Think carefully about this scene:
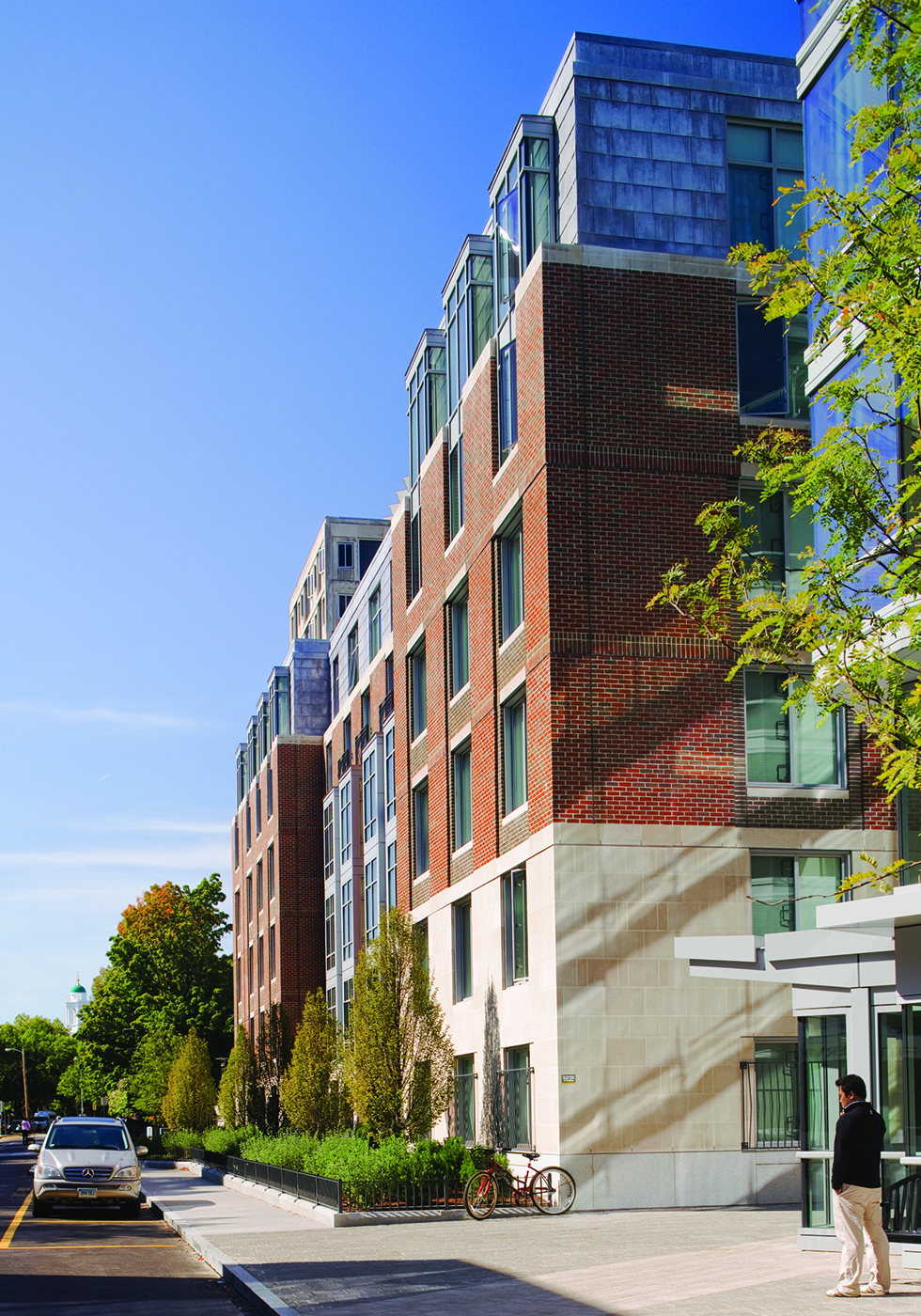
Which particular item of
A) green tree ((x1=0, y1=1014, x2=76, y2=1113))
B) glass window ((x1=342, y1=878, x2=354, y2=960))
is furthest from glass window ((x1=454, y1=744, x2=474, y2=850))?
green tree ((x1=0, y1=1014, x2=76, y2=1113))

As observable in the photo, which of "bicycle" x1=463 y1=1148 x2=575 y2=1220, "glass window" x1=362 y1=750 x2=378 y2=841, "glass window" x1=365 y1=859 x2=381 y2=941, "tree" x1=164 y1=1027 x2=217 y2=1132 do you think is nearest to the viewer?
"bicycle" x1=463 y1=1148 x2=575 y2=1220

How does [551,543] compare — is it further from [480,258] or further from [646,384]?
[480,258]

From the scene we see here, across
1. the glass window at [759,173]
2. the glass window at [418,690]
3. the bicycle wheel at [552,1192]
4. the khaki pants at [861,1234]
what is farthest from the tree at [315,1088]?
the khaki pants at [861,1234]

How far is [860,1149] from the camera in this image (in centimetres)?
1277

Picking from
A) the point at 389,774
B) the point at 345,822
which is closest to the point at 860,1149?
the point at 389,774

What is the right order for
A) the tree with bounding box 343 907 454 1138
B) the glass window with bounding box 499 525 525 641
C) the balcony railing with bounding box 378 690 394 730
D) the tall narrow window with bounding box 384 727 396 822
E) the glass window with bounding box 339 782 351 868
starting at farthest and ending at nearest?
the glass window with bounding box 339 782 351 868
the balcony railing with bounding box 378 690 394 730
the tall narrow window with bounding box 384 727 396 822
the glass window with bounding box 499 525 525 641
the tree with bounding box 343 907 454 1138

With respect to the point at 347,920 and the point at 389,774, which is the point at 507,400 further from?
the point at 347,920

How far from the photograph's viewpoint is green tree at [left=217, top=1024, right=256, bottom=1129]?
1917 inches

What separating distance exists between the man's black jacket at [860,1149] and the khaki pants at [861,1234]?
0.26 ft

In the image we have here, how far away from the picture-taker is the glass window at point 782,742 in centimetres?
2616

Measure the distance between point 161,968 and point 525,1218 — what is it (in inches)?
2522

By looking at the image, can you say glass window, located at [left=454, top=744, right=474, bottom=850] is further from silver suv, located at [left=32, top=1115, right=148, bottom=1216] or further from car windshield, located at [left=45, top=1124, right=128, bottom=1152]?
silver suv, located at [left=32, top=1115, right=148, bottom=1216]

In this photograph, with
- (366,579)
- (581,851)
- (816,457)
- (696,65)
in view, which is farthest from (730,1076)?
(366,579)

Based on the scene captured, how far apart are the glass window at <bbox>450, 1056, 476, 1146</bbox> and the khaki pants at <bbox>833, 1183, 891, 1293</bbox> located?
17795 millimetres
